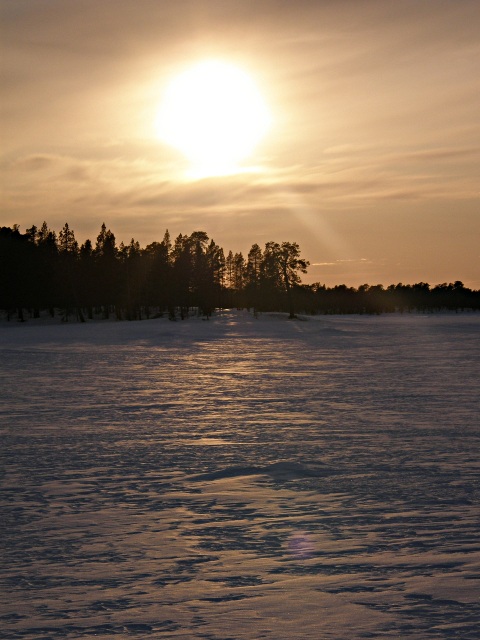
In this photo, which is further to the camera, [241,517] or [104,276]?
[104,276]

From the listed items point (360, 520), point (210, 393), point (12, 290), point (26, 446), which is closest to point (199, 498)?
point (360, 520)

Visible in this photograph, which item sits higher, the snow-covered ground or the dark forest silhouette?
the dark forest silhouette

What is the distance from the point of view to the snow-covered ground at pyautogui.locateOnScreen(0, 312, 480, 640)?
5.55 metres

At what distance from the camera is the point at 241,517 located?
833 centimetres

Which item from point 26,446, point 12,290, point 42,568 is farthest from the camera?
point 12,290

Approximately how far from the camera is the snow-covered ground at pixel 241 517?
5.55 metres

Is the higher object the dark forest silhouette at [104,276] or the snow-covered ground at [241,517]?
the dark forest silhouette at [104,276]

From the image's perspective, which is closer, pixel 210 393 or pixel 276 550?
pixel 276 550

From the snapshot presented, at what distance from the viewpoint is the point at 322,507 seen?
8711 mm

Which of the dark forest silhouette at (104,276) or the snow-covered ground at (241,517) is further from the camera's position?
the dark forest silhouette at (104,276)

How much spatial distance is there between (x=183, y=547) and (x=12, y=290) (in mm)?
95392

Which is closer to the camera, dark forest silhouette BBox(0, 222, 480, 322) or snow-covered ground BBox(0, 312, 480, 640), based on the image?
snow-covered ground BBox(0, 312, 480, 640)

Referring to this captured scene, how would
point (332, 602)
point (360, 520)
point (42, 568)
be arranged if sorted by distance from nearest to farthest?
point (332, 602), point (42, 568), point (360, 520)

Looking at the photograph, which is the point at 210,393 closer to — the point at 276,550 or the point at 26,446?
the point at 26,446
